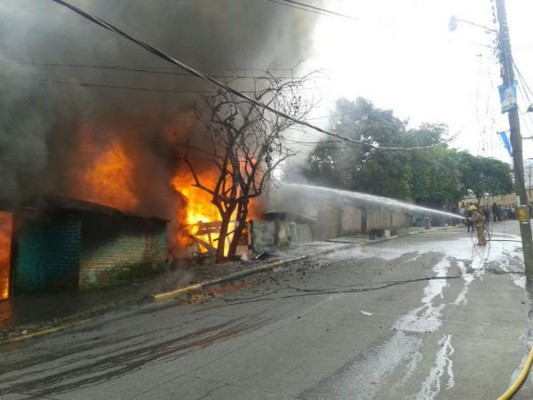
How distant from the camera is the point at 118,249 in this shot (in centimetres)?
1011

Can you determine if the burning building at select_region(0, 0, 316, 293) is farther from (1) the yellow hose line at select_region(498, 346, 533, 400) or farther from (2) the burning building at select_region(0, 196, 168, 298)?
(1) the yellow hose line at select_region(498, 346, 533, 400)

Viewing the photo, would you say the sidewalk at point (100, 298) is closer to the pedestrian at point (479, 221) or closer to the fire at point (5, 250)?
the fire at point (5, 250)

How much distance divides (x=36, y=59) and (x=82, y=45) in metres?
1.33

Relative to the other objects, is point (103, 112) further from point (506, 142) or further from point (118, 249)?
point (506, 142)

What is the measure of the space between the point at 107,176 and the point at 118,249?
3.04 metres

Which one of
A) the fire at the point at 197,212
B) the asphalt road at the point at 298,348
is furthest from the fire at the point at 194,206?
the asphalt road at the point at 298,348

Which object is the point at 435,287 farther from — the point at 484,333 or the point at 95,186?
the point at 95,186

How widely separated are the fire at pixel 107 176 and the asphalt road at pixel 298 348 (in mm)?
4907

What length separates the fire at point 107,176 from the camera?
1162 cm

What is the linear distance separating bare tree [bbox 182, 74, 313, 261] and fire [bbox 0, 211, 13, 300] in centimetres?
513

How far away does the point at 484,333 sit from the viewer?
555 centimetres

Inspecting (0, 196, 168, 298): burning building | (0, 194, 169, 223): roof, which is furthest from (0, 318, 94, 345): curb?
(0, 194, 169, 223): roof

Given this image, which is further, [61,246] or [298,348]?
[61,246]

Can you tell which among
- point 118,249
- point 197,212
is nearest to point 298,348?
point 118,249
